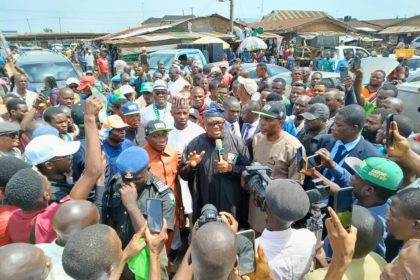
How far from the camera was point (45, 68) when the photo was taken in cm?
1001

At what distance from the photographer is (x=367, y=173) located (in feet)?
7.75

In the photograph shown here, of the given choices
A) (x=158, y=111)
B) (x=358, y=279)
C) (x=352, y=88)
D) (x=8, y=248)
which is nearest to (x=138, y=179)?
(x=8, y=248)

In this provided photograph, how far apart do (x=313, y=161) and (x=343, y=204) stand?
1383 mm

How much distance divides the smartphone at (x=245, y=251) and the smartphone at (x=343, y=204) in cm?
42

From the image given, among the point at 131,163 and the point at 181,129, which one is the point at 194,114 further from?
the point at 131,163

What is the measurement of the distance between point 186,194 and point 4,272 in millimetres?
2335

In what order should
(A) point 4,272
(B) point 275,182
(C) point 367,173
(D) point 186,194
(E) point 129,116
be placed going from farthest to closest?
(E) point 129,116, (D) point 186,194, (C) point 367,173, (B) point 275,182, (A) point 4,272

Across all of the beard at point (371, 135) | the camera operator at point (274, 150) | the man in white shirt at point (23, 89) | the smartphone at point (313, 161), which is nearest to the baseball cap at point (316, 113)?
the beard at point (371, 135)

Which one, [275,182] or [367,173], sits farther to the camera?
[367,173]

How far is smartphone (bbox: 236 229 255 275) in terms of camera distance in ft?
5.09

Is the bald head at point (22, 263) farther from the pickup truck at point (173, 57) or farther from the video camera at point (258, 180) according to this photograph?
the pickup truck at point (173, 57)

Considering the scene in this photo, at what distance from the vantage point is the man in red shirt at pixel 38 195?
205 cm

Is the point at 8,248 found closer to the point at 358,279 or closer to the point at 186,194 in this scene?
the point at 358,279

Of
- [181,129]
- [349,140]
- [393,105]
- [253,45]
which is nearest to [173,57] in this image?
[253,45]
